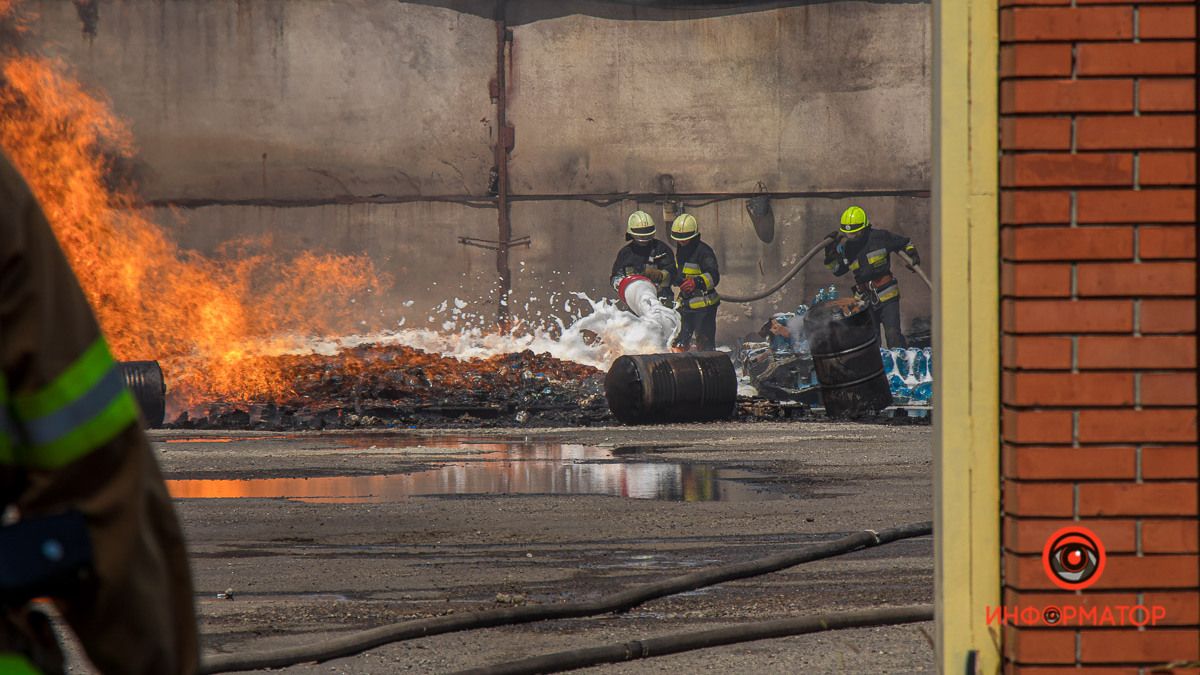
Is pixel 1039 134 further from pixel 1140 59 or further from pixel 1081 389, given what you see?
pixel 1081 389

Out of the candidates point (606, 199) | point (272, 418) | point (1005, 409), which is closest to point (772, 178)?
point (606, 199)

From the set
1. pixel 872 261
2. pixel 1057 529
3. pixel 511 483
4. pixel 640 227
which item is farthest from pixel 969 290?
pixel 640 227

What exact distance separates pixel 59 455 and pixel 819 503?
8498 mm

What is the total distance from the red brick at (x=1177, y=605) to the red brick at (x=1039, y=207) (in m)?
0.79

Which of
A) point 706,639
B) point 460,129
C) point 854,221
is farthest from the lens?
point 460,129

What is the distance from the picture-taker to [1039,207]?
2.97 m

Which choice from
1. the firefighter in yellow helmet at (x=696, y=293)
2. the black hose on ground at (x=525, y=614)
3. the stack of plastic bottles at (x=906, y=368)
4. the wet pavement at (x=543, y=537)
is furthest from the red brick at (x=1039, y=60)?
the firefighter in yellow helmet at (x=696, y=293)

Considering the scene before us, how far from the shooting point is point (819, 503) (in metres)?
9.52

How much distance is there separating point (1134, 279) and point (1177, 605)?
68 cm

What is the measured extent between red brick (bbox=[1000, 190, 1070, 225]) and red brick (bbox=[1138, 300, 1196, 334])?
25cm

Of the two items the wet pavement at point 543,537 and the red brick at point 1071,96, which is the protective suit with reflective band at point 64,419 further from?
the wet pavement at point 543,537

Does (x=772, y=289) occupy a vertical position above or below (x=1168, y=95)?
below

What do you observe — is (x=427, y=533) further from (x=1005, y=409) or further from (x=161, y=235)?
(x=161, y=235)

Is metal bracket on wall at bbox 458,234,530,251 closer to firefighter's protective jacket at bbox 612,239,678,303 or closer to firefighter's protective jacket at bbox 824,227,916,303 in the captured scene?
firefighter's protective jacket at bbox 612,239,678,303
